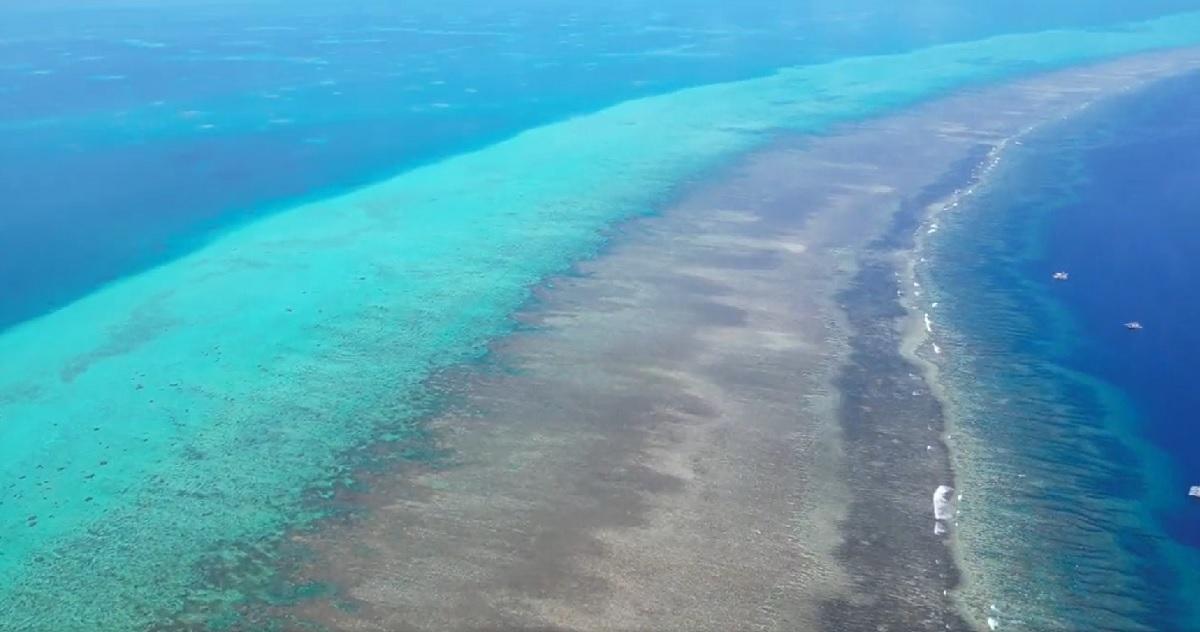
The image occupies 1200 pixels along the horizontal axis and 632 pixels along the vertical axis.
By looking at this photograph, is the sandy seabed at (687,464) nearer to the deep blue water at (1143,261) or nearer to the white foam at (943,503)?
the white foam at (943,503)

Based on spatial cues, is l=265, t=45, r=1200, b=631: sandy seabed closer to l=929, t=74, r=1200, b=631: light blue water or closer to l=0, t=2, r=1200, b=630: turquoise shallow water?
l=929, t=74, r=1200, b=631: light blue water

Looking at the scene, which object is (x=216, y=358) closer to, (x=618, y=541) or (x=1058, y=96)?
(x=618, y=541)

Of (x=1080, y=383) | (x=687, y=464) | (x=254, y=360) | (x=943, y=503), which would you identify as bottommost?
(x=943, y=503)

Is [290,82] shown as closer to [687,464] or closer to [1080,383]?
[687,464]

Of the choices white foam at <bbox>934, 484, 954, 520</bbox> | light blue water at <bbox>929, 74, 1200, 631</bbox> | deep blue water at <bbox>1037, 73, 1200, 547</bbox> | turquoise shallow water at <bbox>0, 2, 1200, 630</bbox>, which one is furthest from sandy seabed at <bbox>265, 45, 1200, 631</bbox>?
deep blue water at <bbox>1037, 73, 1200, 547</bbox>

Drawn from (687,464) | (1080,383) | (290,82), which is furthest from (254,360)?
(290,82)

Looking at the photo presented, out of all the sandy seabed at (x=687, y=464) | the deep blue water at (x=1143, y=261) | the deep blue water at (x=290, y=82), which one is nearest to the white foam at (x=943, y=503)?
the sandy seabed at (x=687, y=464)

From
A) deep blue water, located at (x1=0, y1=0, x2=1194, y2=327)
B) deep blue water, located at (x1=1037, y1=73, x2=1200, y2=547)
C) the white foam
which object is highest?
deep blue water, located at (x1=0, y1=0, x2=1194, y2=327)

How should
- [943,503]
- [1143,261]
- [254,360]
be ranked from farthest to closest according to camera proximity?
1. [1143,261]
2. [254,360]
3. [943,503]
